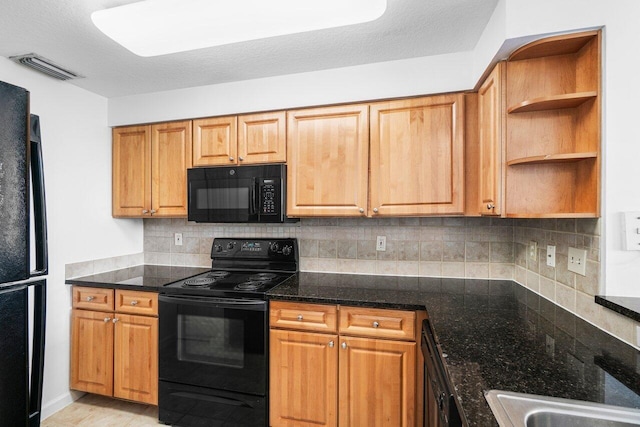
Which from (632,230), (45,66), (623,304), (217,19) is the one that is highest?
(45,66)

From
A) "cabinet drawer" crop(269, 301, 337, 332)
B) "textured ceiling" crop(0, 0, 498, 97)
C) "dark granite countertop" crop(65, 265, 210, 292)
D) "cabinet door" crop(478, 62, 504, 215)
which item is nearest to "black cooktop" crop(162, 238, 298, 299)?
"dark granite countertop" crop(65, 265, 210, 292)

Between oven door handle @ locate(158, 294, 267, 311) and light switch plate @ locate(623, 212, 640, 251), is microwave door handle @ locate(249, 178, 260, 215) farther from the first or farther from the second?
light switch plate @ locate(623, 212, 640, 251)

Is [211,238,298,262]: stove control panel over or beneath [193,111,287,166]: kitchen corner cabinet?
beneath

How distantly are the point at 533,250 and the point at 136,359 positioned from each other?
248cm

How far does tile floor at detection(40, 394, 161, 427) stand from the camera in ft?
6.56

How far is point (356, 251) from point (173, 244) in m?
1.55

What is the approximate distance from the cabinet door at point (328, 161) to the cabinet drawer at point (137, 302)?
3.35 ft

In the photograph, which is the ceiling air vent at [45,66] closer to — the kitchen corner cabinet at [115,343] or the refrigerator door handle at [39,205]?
the refrigerator door handle at [39,205]

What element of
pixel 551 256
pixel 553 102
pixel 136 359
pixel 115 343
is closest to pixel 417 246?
pixel 551 256

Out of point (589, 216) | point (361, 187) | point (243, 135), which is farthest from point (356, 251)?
point (589, 216)

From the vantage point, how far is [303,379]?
1.73 metres

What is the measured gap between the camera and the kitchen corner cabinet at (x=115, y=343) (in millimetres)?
1996

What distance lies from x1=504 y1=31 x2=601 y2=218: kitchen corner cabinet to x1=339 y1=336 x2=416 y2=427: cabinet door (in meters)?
0.89

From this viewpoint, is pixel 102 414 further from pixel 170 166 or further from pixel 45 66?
pixel 45 66
